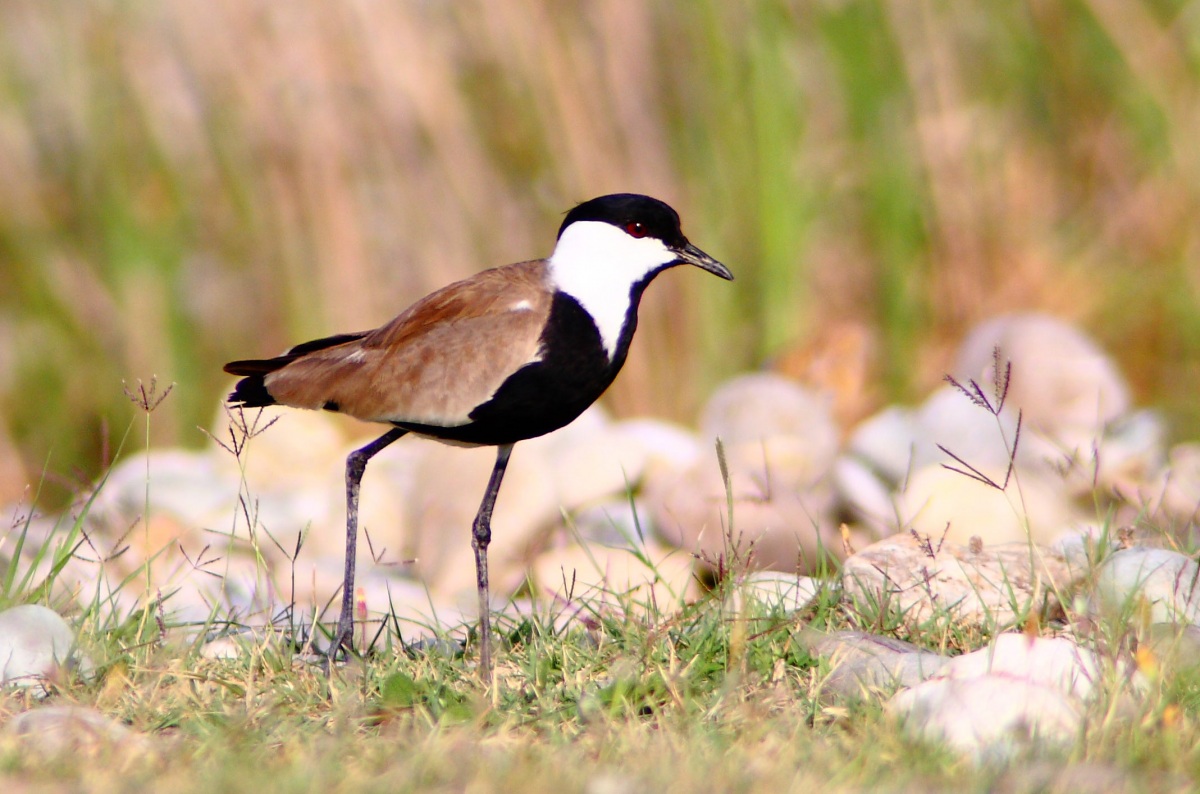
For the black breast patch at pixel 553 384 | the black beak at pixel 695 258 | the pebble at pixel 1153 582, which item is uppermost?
the black beak at pixel 695 258

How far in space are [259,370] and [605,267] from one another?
97 centimetres

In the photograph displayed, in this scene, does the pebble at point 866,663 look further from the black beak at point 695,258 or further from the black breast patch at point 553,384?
the black beak at point 695,258

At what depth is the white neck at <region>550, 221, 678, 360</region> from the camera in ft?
11.4

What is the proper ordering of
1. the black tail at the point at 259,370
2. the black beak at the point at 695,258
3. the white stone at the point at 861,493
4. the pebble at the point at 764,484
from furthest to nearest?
1. the white stone at the point at 861,493
2. the pebble at the point at 764,484
3. the black tail at the point at 259,370
4. the black beak at the point at 695,258

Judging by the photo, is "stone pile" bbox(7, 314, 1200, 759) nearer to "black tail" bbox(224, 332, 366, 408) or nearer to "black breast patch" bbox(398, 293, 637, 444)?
"black tail" bbox(224, 332, 366, 408)

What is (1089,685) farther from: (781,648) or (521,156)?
(521,156)

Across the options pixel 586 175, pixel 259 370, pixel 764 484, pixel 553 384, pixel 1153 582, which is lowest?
pixel 1153 582

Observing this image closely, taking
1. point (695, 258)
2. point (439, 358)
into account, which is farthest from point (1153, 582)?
point (439, 358)

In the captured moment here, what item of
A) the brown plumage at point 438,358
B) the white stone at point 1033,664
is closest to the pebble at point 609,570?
the brown plumage at point 438,358

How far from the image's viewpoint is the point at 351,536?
364 cm

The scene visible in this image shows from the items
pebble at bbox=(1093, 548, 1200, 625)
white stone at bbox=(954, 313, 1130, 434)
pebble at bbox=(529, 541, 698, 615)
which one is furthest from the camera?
Answer: white stone at bbox=(954, 313, 1130, 434)

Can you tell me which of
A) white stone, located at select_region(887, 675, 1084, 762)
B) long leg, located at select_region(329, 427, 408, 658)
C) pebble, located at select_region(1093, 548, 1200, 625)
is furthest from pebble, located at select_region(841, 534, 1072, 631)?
long leg, located at select_region(329, 427, 408, 658)

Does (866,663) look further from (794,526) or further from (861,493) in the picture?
(861,493)

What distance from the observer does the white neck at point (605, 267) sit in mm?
3482
